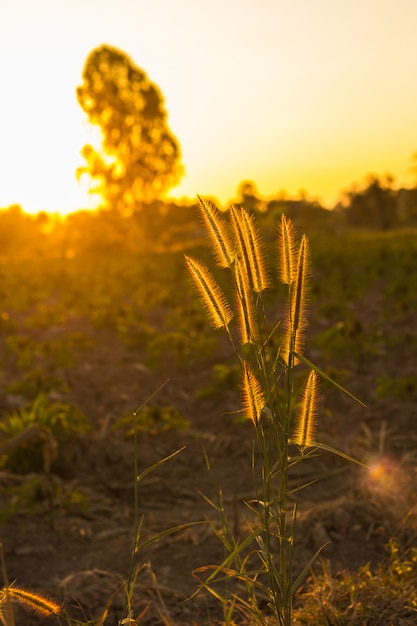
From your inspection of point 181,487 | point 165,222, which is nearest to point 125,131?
point 165,222

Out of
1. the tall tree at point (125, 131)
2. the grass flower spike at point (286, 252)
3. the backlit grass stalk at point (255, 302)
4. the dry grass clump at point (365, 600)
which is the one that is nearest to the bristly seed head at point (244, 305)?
the backlit grass stalk at point (255, 302)

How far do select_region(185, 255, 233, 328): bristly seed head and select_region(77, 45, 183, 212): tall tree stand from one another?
24308mm

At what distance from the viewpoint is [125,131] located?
26.0 m

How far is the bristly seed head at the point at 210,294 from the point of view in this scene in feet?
6.28

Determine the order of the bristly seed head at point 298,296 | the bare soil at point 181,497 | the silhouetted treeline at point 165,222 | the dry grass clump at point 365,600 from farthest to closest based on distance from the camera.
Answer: the silhouetted treeline at point 165,222 < the bare soil at point 181,497 < the dry grass clump at point 365,600 < the bristly seed head at point 298,296

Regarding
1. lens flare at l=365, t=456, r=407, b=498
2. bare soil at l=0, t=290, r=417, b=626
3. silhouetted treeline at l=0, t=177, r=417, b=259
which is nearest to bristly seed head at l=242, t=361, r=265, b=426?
bare soil at l=0, t=290, r=417, b=626

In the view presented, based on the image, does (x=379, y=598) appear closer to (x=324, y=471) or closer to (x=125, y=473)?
(x=324, y=471)

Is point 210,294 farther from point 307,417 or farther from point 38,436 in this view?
point 38,436

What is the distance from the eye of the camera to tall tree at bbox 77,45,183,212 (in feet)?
83.7

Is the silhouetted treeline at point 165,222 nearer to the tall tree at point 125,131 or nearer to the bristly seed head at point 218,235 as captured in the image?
the tall tree at point 125,131

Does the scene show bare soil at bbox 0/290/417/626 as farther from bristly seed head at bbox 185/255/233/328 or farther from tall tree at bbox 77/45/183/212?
tall tree at bbox 77/45/183/212

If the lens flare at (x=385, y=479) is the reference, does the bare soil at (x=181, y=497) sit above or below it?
below

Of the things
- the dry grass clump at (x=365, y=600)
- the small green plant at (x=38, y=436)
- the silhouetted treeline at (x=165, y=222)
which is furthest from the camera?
the silhouetted treeline at (x=165, y=222)

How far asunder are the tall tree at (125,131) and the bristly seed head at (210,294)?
957 inches
